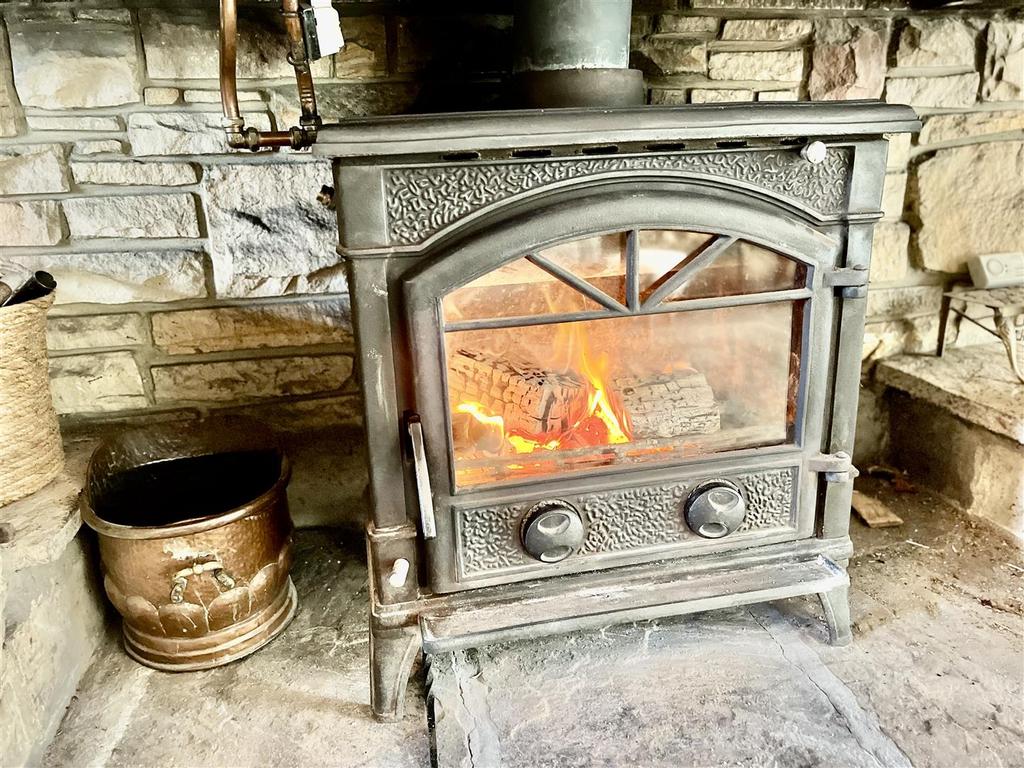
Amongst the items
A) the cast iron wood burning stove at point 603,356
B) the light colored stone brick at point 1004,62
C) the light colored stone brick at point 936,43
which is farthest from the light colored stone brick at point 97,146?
the light colored stone brick at point 1004,62

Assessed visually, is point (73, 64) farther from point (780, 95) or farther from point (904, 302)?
point (904, 302)

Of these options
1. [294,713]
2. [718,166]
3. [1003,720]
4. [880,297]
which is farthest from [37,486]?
[880,297]

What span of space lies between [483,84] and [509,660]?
1174mm

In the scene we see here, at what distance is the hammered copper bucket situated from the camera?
1.41m

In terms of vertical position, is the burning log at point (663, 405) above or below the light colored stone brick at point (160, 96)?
below

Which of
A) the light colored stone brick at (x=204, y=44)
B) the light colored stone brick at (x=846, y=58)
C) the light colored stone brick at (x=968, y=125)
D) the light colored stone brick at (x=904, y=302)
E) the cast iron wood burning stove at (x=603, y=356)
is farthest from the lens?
the light colored stone brick at (x=904, y=302)

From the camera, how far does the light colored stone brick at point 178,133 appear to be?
1565 millimetres

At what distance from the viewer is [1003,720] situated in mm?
1292

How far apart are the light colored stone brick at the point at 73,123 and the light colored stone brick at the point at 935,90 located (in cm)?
174

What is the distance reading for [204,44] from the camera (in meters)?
1.53

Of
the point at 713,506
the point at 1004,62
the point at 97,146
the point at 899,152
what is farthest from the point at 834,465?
the point at 97,146

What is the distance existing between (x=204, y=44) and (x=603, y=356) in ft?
3.29

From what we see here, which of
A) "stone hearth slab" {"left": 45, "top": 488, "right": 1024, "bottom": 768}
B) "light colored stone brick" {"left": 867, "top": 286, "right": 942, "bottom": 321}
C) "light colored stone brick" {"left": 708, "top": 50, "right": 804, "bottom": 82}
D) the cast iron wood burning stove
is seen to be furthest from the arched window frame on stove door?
"light colored stone brick" {"left": 867, "top": 286, "right": 942, "bottom": 321}

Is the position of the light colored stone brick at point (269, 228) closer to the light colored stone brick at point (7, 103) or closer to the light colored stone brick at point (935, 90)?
the light colored stone brick at point (7, 103)
